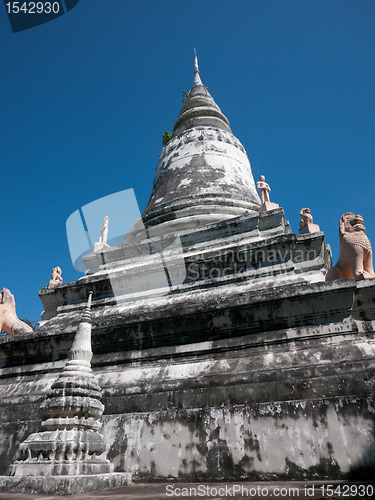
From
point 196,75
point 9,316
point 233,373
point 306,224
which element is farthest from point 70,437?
point 196,75

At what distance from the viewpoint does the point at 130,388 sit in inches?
193

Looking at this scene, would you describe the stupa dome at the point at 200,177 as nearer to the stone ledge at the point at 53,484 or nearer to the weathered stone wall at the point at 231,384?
the weathered stone wall at the point at 231,384

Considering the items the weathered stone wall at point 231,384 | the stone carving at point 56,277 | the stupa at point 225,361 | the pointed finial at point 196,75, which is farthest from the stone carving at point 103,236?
the pointed finial at point 196,75

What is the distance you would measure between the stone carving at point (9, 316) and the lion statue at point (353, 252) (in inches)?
264

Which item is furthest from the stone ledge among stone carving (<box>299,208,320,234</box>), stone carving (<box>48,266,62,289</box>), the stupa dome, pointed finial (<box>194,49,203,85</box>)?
pointed finial (<box>194,49,203,85</box>)

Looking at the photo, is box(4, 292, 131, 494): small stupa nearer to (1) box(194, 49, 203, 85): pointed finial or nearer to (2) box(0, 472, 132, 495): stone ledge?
(2) box(0, 472, 132, 495): stone ledge

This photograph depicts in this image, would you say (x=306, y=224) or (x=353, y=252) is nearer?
(x=353, y=252)

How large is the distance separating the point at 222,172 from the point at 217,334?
24.6 ft

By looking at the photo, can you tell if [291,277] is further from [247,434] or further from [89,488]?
[89,488]

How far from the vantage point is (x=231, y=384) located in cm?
445

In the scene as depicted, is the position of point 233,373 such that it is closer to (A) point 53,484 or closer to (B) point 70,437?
(B) point 70,437

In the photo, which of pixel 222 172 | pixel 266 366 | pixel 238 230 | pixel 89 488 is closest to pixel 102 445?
pixel 89 488

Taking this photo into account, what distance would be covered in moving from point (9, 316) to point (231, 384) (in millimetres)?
5572

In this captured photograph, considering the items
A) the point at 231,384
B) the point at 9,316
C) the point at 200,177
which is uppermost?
the point at 200,177
